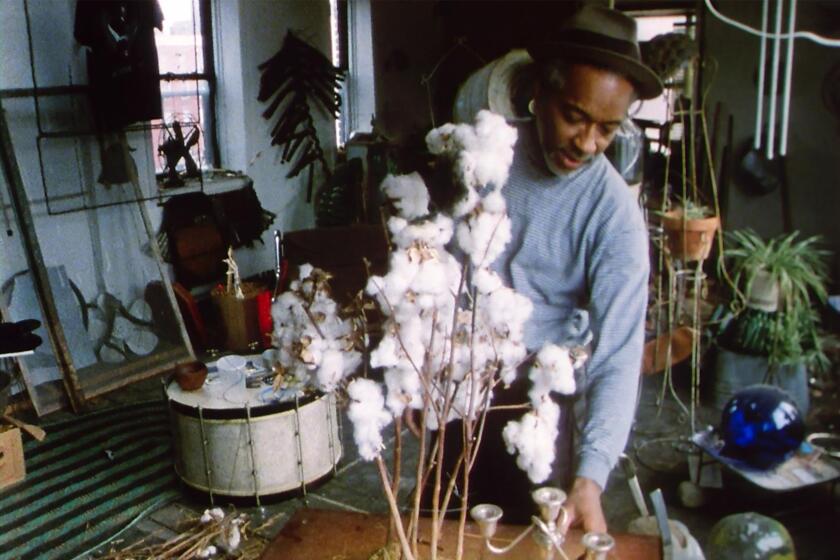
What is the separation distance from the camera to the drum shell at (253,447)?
12.0 ft

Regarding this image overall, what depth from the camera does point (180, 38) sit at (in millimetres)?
6301

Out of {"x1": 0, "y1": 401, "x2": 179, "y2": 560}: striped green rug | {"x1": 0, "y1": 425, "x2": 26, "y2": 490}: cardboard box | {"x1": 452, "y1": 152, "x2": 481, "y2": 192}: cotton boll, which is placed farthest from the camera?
{"x1": 0, "y1": 425, "x2": 26, "y2": 490}: cardboard box

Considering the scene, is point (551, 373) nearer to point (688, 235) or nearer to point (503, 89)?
point (688, 235)

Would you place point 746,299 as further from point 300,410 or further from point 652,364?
point 300,410

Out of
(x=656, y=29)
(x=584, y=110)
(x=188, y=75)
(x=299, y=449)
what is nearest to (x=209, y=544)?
(x=299, y=449)

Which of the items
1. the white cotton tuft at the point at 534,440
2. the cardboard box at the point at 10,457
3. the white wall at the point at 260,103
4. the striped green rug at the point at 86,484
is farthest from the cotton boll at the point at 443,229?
the white wall at the point at 260,103

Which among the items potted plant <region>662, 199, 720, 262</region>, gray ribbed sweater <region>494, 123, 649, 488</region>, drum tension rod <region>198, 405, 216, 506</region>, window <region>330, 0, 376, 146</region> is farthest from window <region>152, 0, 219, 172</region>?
gray ribbed sweater <region>494, 123, 649, 488</region>

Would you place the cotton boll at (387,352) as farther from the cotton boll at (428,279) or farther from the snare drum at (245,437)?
the snare drum at (245,437)

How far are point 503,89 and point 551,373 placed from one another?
414 cm

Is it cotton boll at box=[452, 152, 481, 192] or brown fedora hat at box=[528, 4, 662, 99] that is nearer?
cotton boll at box=[452, 152, 481, 192]

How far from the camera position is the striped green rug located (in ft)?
12.1

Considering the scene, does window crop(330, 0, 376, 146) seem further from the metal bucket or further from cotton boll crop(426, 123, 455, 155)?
cotton boll crop(426, 123, 455, 155)

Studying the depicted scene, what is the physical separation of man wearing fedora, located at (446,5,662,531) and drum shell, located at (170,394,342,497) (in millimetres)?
1760

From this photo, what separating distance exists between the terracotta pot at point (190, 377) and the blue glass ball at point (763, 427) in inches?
96.9
